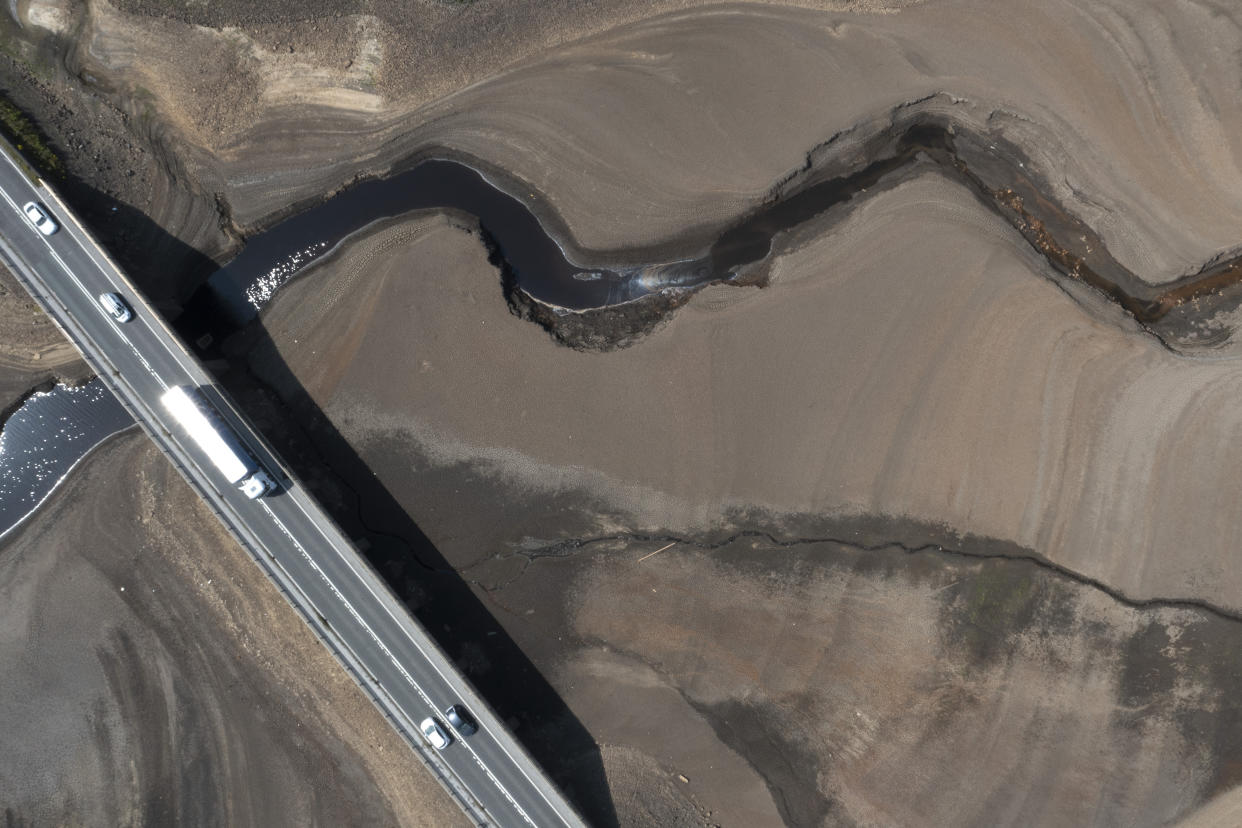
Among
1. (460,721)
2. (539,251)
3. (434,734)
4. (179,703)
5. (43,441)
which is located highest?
(43,441)

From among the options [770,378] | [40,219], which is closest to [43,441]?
[40,219]

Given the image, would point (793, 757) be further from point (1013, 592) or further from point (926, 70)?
point (926, 70)

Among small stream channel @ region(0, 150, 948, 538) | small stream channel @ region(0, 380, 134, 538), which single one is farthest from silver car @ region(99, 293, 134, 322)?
small stream channel @ region(0, 380, 134, 538)

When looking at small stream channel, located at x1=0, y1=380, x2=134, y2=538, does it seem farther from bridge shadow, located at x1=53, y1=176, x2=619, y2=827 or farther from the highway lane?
bridge shadow, located at x1=53, y1=176, x2=619, y2=827

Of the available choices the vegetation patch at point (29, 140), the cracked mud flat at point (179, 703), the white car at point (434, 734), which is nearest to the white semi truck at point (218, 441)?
the cracked mud flat at point (179, 703)

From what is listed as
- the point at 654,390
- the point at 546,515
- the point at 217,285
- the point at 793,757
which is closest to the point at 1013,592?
the point at 793,757

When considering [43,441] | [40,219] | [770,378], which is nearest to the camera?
[40,219]

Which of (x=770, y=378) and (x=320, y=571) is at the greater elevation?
(x=320, y=571)

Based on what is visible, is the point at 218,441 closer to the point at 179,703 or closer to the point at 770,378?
the point at 179,703
